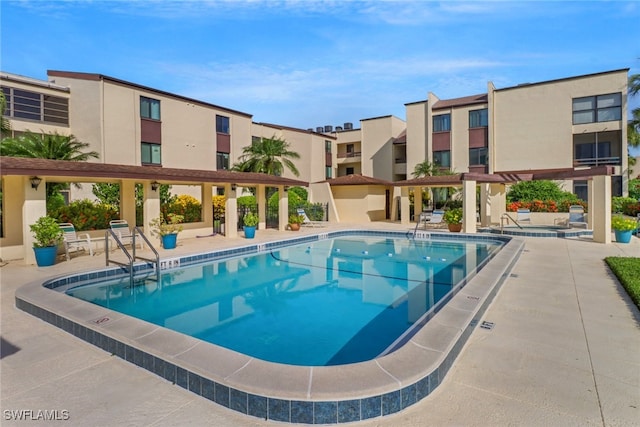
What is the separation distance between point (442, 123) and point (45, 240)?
29.3m

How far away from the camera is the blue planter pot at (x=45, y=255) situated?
9809 mm

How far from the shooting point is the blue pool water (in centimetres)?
575

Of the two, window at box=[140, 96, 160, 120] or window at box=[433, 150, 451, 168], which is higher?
window at box=[140, 96, 160, 120]

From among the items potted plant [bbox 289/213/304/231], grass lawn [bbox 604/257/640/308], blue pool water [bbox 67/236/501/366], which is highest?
potted plant [bbox 289/213/304/231]

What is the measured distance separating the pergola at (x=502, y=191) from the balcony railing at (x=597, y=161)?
7.97 metres

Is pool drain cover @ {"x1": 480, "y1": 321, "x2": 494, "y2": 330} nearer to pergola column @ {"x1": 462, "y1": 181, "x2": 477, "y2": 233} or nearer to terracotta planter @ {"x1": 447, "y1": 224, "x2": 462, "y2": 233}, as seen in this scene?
pergola column @ {"x1": 462, "y1": 181, "x2": 477, "y2": 233}

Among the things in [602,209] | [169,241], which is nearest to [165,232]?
[169,241]

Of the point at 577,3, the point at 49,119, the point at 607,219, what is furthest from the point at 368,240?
the point at 49,119

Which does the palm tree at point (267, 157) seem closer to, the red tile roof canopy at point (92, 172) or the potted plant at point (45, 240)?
the red tile roof canopy at point (92, 172)

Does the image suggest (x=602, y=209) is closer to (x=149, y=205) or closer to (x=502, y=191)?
(x=502, y=191)

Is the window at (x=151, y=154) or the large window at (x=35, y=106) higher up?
the large window at (x=35, y=106)

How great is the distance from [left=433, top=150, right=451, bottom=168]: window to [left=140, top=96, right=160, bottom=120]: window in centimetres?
2242

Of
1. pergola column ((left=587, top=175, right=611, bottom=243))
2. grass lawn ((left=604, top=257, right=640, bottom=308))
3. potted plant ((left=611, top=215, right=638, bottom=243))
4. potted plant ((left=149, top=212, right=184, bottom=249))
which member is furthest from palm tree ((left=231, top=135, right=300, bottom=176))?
grass lawn ((left=604, top=257, right=640, bottom=308))

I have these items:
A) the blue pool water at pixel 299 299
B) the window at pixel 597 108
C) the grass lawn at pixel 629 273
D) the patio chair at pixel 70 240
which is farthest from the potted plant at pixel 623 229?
the patio chair at pixel 70 240
